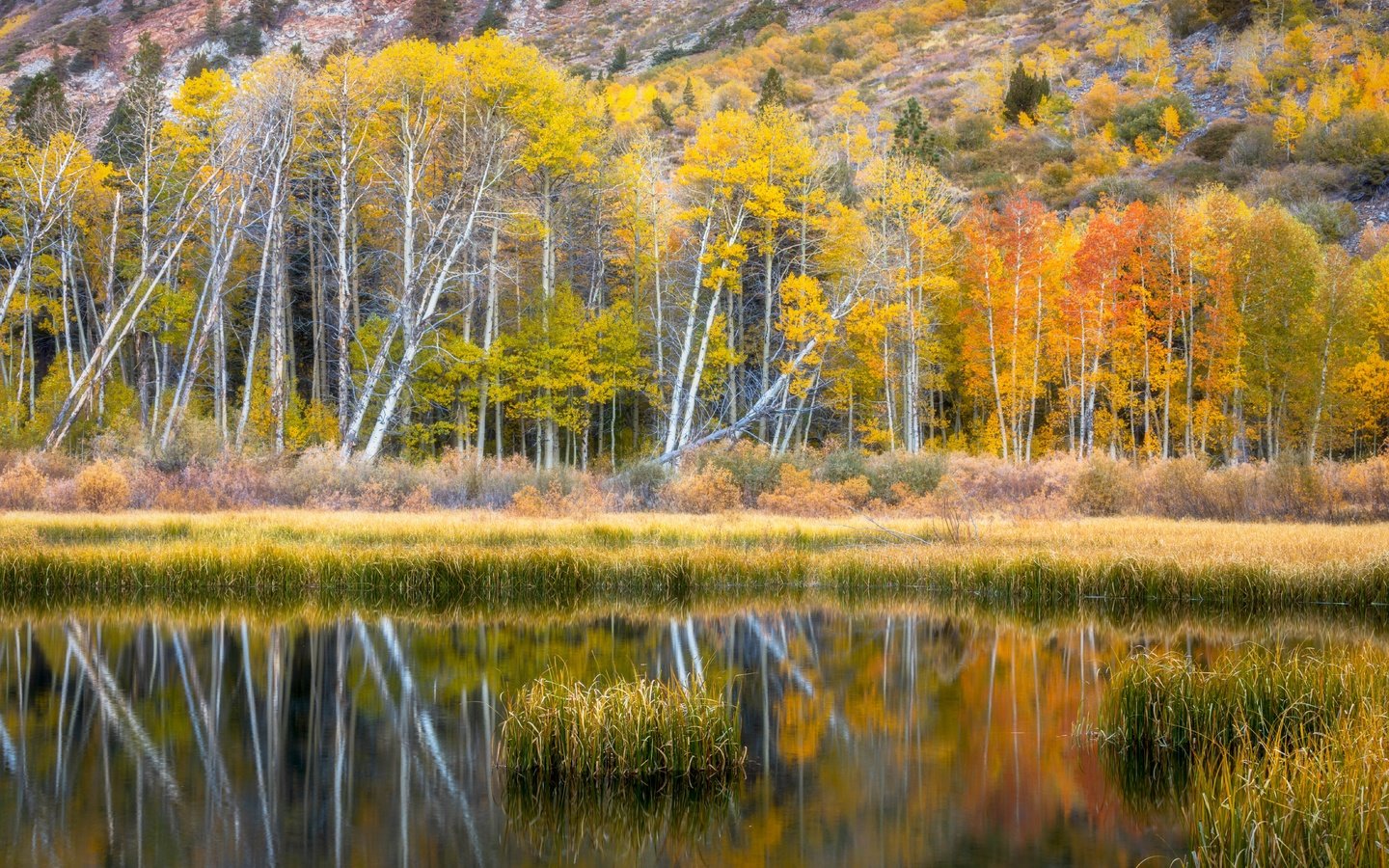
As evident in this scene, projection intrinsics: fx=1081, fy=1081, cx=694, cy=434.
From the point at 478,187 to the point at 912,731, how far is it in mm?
26673

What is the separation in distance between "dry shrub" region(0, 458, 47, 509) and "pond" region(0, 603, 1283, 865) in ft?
33.2

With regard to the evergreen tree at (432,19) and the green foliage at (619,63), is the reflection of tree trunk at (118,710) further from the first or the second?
the evergreen tree at (432,19)

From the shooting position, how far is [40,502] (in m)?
24.5

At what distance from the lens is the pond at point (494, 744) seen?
7887 millimetres

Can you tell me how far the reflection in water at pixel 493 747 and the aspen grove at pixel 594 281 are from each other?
16918mm

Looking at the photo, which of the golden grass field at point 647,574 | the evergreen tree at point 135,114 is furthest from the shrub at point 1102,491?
the evergreen tree at point 135,114

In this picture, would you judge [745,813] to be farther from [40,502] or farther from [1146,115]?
[1146,115]

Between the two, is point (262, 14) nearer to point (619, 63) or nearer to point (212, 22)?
point (212, 22)

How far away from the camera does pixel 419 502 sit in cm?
2702

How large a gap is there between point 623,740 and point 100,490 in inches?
801

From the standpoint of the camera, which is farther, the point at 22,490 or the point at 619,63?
the point at 619,63

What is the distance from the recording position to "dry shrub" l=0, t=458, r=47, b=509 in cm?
2453

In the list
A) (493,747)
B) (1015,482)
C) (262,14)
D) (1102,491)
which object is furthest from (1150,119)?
(262,14)

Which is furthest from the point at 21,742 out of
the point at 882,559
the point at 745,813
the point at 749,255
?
the point at 749,255
